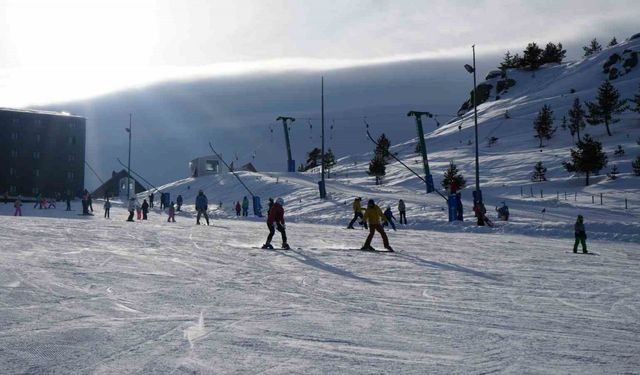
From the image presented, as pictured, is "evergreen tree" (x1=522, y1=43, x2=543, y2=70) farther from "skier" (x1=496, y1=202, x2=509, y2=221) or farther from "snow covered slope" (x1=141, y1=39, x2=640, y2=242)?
"skier" (x1=496, y1=202, x2=509, y2=221)

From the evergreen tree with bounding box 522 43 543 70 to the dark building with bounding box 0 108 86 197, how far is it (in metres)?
85.2

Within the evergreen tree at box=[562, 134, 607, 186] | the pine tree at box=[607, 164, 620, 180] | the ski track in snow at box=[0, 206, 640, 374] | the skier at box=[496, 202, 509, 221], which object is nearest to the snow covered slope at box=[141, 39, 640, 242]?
the skier at box=[496, 202, 509, 221]

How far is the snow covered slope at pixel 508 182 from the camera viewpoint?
32656mm

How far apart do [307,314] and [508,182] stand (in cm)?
4694

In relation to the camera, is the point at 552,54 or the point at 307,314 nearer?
the point at 307,314

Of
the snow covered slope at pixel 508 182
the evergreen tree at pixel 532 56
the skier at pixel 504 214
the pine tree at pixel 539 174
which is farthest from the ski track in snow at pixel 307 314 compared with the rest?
the evergreen tree at pixel 532 56

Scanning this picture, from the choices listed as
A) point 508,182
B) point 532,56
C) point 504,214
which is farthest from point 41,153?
point 532,56

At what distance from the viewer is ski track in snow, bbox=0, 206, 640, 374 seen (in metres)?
5.50

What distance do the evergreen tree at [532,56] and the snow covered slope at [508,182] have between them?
16.3 meters

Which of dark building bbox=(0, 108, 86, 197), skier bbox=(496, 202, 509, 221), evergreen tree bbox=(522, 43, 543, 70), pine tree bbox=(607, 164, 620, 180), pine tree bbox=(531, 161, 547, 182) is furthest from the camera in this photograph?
evergreen tree bbox=(522, 43, 543, 70)

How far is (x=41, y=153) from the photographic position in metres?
72.5

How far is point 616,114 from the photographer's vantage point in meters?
76.2

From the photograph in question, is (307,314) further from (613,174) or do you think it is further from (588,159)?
(613,174)

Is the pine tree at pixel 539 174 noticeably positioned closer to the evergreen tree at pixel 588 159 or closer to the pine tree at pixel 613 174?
the evergreen tree at pixel 588 159
